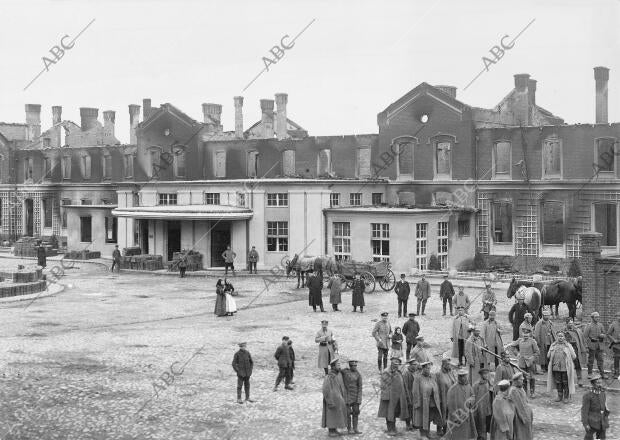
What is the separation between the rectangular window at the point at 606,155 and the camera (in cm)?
3978

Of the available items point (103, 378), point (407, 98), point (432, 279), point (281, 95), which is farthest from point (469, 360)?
point (281, 95)

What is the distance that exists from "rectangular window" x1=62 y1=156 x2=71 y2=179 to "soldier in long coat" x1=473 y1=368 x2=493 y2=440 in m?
51.7

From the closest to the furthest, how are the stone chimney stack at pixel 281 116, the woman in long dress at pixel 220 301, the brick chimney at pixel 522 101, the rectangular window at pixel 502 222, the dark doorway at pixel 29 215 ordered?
the woman in long dress at pixel 220 301 < the rectangular window at pixel 502 222 < the brick chimney at pixel 522 101 < the stone chimney stack at pixel 281 116 < the dark doorway at pixel 29 215

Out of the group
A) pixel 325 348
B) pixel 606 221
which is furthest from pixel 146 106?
pixel 325 348

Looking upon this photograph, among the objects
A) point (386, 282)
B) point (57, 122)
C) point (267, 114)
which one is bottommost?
point (386, 282)

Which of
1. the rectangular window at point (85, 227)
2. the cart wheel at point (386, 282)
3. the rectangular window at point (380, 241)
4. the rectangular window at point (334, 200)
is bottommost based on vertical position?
the cart wheel at point (386, 282)

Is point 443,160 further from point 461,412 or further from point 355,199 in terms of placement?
point 461,412

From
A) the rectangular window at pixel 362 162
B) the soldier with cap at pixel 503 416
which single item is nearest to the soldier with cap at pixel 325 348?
the soldier with cap at pixel 503 416

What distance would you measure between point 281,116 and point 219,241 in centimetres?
1502

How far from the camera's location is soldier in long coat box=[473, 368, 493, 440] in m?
13.9

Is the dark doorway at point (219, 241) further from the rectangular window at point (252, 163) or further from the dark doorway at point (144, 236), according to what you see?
the rectangular window at point (252, 163)

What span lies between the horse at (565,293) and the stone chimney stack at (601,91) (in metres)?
20.8

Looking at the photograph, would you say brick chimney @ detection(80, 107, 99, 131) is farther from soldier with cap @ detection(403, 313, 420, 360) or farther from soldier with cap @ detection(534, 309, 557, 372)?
soldier with cap @ detection(534, 309, 557, 372)

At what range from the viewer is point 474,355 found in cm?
1755
